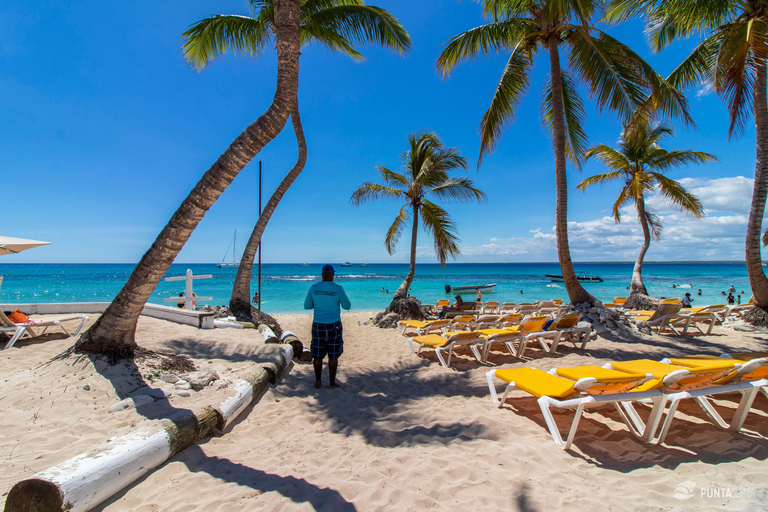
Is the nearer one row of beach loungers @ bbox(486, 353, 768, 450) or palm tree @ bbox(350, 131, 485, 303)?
row of beach loungers @ bbox(486, 353, 768, 450)

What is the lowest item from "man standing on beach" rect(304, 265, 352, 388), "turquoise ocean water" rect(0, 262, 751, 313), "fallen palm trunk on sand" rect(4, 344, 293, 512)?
"turquoise ocean water" rect(0, 262, 751, 313)

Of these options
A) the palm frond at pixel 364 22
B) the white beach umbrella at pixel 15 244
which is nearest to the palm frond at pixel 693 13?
the palm frond at pixel 364 22

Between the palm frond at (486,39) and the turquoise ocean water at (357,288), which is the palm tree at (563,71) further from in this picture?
the turquoise ocean water at (357,288)

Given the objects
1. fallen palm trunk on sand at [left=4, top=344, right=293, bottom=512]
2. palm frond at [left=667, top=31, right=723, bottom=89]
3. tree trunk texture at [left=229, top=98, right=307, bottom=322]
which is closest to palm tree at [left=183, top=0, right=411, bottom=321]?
tree trunk texture at [left=229, top=98, right=307, bottom=322]

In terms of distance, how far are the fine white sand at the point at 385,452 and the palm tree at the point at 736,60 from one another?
6884 millimetres

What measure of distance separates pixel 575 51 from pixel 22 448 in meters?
11.6

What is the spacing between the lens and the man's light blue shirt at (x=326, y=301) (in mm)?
4324

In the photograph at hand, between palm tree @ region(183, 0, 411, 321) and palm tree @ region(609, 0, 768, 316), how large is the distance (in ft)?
21.7

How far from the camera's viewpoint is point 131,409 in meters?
3.13

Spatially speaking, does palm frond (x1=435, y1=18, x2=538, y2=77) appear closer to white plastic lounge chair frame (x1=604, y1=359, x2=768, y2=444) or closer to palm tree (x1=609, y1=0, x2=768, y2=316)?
palm tree (x1=609, y1=0, x2=768, y2=316)

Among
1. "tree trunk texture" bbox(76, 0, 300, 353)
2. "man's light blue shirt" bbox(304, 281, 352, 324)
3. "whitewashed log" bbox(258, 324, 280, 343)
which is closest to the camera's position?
"tree trunk texture" bbox(76, 0, 300, 353)

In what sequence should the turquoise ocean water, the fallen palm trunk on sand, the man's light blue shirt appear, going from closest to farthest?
the fallen palm trunk on sand < the man's light blue shirt < the turquoise ocean water

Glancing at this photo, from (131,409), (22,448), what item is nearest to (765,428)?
(131,409)

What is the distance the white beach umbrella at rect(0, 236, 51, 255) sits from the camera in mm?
Result: 5992
